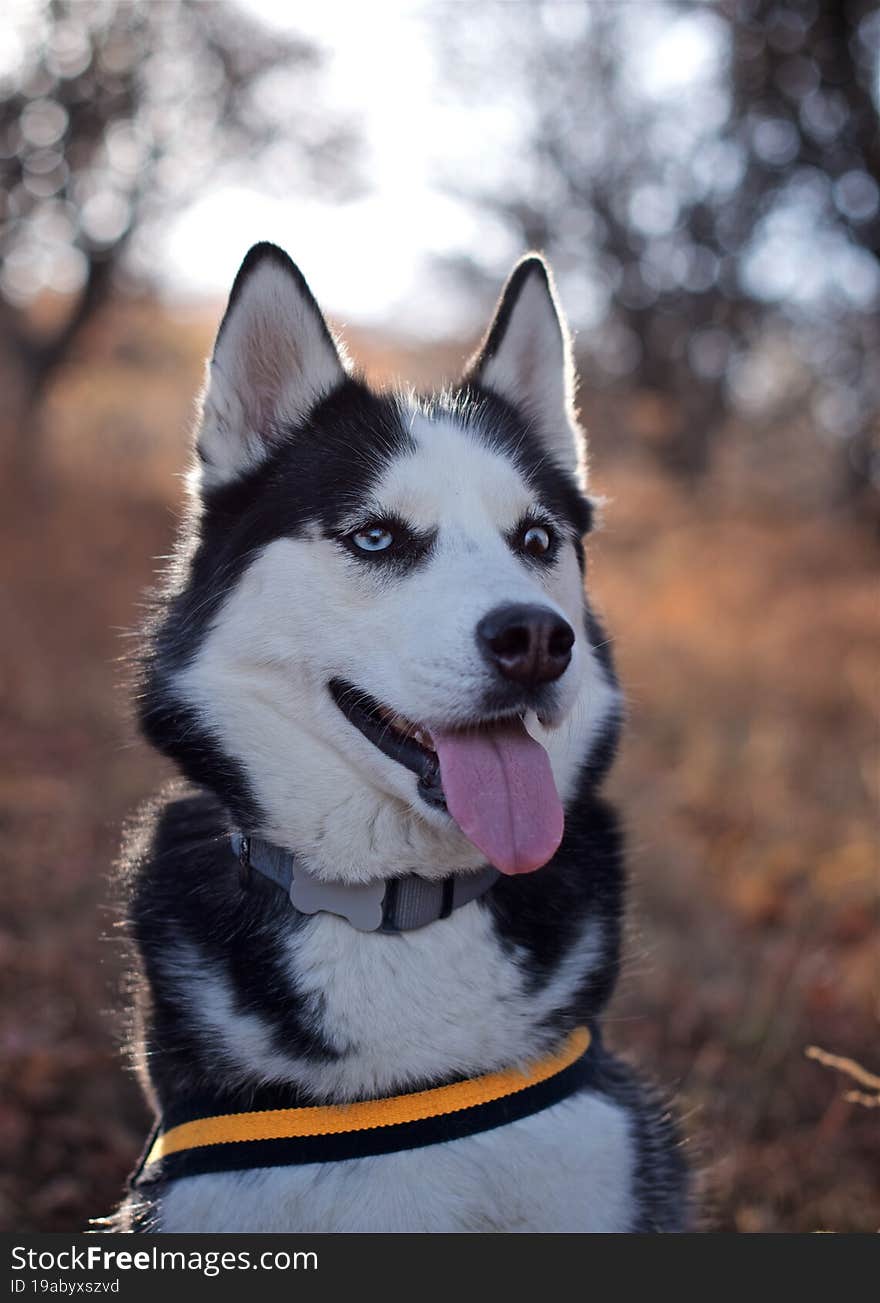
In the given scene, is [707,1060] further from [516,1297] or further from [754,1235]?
[516,1297]

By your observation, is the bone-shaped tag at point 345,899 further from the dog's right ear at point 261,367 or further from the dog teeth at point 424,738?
the dog's right ear at point 261,367

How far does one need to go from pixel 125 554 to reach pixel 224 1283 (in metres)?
9.20

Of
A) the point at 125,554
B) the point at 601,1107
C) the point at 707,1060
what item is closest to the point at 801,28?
the point at 125,554

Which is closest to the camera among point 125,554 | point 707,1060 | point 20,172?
point 707,1060

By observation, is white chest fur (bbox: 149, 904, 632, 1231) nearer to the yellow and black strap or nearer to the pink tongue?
the yellow and black strap

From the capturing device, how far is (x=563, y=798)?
8.57 feet

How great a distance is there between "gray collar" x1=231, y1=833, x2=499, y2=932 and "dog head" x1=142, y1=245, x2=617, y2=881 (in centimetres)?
3

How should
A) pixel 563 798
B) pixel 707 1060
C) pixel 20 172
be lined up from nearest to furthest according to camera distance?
pixel 563 798 → pixel 707 1060 → pixel 20 172

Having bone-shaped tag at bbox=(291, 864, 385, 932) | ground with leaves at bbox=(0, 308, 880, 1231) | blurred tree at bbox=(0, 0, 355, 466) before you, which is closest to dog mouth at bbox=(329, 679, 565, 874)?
bone-shaped tag at bbox=(291, 864, 385, 932)

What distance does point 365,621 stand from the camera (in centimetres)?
241

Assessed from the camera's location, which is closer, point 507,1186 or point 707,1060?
point 507,1186

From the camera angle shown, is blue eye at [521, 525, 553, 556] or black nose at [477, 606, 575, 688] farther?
blue eye at [521, 525, 553, 556]

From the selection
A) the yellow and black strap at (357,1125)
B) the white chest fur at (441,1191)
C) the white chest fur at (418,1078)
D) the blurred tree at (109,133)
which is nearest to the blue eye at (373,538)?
the white chest fur at (418,1078)

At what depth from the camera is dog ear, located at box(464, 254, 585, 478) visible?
3037mm
